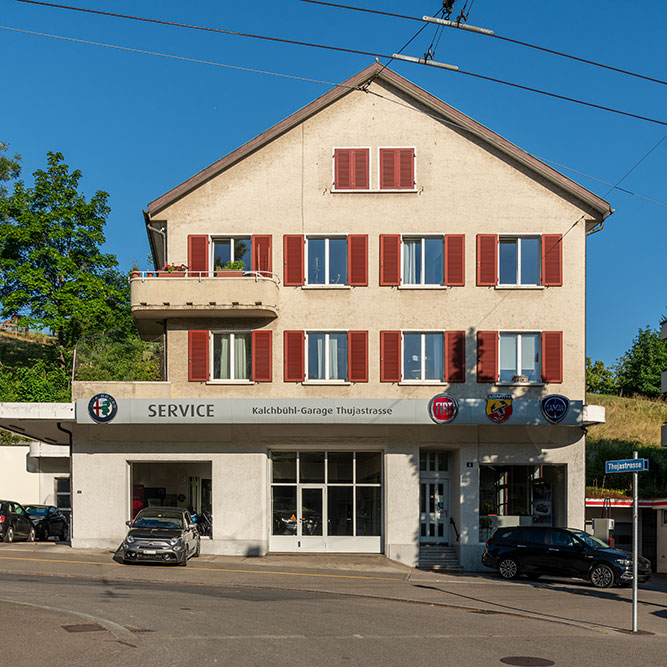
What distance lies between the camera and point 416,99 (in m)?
31.7

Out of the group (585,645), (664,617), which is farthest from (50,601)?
(664,617)

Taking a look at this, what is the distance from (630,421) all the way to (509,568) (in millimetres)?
26295

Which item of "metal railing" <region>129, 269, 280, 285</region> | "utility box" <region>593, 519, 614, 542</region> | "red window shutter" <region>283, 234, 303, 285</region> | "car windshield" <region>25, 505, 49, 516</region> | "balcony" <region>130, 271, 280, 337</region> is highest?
"red window shutter" <region>283, 234, 303, 285</region>

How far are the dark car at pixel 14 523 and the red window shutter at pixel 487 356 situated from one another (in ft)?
56.0

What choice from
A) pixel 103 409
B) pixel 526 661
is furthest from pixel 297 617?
pixel 103 409

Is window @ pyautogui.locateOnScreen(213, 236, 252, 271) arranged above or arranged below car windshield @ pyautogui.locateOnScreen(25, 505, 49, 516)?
above

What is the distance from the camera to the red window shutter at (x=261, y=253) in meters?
31.1

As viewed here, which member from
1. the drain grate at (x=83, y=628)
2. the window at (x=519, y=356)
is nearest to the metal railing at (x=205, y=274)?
the window at (x=519, y=356)

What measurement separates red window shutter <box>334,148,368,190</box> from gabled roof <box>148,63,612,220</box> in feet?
5.69

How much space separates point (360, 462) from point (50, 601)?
14600 mm

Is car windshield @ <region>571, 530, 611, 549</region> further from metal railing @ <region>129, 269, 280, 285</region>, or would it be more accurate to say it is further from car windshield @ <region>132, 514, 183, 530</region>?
metal railing @ <region>129, 269, 280, 285</region>

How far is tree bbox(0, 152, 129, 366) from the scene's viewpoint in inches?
2035

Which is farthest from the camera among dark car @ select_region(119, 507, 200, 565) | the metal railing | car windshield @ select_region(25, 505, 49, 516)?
car windshield @ select_region(25, 505, 49, 516)

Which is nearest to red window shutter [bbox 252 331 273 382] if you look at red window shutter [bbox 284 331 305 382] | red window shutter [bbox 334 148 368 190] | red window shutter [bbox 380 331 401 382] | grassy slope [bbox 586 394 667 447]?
red window shutter [bbox 284 331 305 382]
